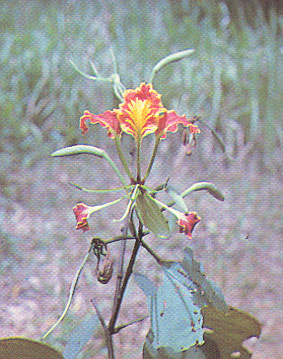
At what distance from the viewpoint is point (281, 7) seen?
4.09 ft

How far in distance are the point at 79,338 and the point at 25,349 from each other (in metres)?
0.05

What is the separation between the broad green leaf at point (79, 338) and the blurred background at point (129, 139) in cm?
41

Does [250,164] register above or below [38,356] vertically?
above

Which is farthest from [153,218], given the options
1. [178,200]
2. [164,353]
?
[164,353]

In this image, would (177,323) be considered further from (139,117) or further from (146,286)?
(139,117)

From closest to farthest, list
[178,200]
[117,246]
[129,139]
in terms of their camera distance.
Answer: [178,200]
[117,246]
[129,139]

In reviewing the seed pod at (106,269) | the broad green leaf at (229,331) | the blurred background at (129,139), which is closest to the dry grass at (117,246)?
the blurred background at (129,139)

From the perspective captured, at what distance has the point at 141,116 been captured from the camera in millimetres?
356

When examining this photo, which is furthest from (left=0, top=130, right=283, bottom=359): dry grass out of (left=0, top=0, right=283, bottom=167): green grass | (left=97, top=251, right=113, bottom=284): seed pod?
(left=97, top=251, right=113, bottom=284): seed pod

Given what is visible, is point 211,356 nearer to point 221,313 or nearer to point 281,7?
point 221,313

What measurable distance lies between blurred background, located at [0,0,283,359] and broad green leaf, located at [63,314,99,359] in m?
0.41

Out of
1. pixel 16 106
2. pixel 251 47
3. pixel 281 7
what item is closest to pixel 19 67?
pixel 16 106

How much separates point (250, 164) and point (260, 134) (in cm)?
10

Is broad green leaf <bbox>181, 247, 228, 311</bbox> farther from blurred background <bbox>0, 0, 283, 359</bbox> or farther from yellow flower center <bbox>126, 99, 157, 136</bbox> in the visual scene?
blurred background <bbox>0, 0, 283, 359</bbox>
